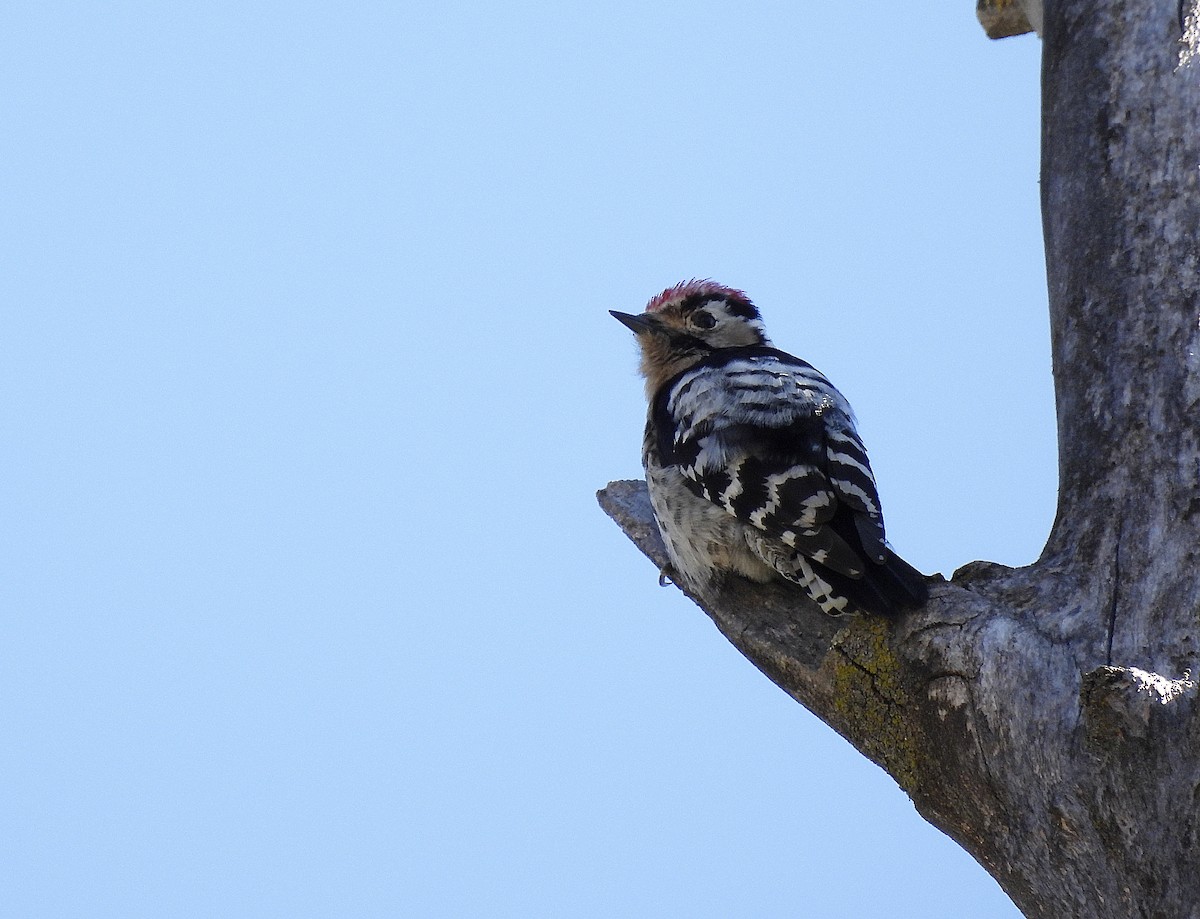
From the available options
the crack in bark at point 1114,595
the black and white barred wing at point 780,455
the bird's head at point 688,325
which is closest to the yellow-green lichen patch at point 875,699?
the black and white barred wing at point 780,455

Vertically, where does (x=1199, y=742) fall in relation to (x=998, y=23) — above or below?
below

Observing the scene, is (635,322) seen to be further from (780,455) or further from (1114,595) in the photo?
(1114,595)

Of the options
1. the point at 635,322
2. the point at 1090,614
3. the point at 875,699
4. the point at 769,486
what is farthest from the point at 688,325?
the point at 1090,614

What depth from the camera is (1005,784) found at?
276 cm

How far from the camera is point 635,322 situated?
543 cm

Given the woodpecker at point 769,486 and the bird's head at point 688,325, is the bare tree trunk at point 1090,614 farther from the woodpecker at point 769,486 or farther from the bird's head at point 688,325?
the bird's head at point 688,325

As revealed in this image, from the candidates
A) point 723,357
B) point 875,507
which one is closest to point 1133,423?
point 875,507

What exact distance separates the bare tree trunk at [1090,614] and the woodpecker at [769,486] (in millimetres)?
118

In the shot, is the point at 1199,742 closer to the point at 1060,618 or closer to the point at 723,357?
the point at 1060,618

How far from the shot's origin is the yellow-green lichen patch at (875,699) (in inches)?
119

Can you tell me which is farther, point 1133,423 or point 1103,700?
point 1133,423

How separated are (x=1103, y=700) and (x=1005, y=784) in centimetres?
37

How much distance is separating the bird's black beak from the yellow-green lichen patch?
2408mm

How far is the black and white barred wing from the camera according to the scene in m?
3.66
